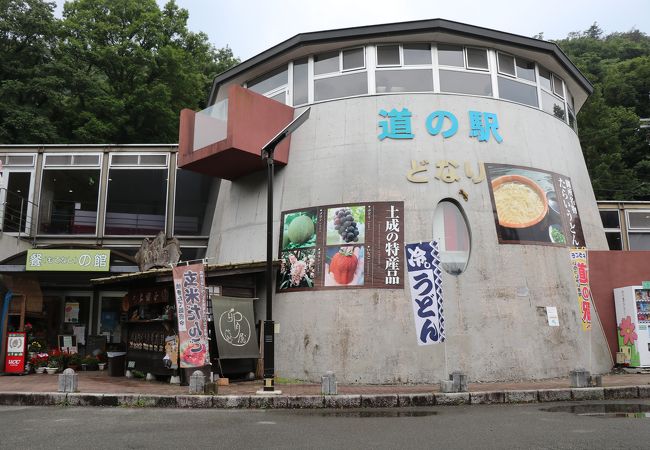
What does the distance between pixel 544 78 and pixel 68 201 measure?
62.7 ft

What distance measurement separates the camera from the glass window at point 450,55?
1656cm

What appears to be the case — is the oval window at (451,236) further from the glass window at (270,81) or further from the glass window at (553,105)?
the glass window at (270,81)

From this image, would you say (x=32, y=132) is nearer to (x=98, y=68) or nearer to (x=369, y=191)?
(x=98, y=68)

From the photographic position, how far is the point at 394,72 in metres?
16.3

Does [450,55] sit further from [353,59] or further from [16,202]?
[16,202]

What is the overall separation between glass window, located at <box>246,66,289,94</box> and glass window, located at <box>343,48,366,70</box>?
216 cm

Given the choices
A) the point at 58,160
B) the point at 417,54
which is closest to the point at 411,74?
the point at 417,54

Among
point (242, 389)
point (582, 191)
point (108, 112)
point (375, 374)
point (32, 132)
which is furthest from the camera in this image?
point (108, 112)

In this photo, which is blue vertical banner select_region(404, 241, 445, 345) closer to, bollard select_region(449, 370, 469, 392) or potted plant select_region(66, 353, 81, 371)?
bollard select_region(449, 370, 469, 392)

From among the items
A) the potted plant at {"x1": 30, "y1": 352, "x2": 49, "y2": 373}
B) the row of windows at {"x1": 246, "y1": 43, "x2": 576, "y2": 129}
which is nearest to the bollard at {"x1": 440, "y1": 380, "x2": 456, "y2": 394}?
the row of windows at {"x1": 246, "y1": 43, "x2": 576, "y2": 129}

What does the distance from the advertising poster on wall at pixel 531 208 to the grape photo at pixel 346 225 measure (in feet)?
12.9

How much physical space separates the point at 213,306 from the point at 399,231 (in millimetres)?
5396

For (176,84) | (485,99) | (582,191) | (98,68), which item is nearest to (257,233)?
(485,99)

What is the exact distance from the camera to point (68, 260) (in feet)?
58.9
